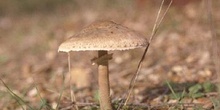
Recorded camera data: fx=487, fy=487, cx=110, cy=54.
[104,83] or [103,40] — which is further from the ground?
[103,40]

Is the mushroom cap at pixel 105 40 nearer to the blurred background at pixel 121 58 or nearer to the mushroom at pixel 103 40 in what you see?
the mushroom at pixel 103 40

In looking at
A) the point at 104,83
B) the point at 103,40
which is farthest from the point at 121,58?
the point at 103,40

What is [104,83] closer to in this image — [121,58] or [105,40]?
[105,40]

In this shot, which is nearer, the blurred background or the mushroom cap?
the mushroom cap

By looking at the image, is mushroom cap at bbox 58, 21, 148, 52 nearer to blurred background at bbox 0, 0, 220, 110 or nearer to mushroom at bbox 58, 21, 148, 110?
mushroom at bbox 58, 21, 148, 110

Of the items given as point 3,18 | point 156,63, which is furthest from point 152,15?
point 3,18

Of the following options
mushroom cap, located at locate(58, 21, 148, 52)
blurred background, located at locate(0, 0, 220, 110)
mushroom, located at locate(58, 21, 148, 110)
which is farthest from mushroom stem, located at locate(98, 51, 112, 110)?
blurred background, located at locate(0, 0, 220, 110)

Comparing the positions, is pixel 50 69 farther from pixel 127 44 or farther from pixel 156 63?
pixel 127 44
